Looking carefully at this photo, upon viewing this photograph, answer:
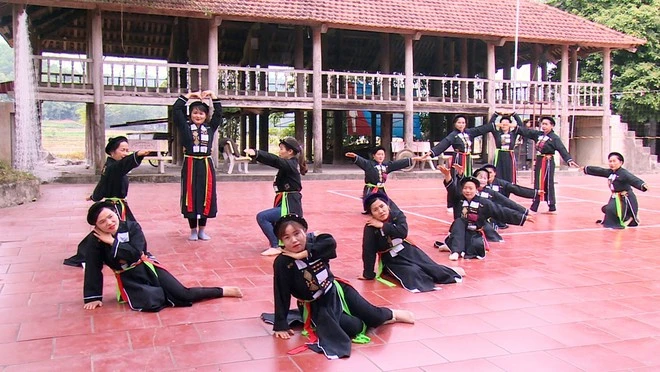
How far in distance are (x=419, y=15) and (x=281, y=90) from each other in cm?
463

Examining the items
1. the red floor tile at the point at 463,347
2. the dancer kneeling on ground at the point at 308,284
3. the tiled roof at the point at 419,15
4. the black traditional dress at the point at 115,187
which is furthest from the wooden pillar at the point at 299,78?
the red floor tile at the point at 463,347

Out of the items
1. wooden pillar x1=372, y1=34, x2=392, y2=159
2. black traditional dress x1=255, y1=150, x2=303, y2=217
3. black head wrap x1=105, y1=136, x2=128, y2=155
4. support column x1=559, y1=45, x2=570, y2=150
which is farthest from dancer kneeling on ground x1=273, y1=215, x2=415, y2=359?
support column x1=559, y1=45, x2=570, y2=150

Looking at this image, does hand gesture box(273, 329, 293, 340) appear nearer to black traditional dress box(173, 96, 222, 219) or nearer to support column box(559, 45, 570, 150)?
black traditional dress box(173, 96, 222, 219)

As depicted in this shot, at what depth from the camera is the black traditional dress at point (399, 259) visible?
4.91 metres

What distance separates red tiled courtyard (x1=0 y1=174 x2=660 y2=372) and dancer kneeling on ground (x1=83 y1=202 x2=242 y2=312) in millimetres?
89

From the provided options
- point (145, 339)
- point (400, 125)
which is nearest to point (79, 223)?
point (145, 339)

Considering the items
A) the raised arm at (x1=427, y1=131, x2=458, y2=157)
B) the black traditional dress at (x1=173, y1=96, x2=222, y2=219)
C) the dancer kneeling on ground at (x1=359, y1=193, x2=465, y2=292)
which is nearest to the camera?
the dancer kneeling on ground at (x1=359, y1=193, x2=465, y2=292)

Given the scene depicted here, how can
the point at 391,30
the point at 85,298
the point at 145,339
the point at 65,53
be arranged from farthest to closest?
the point at 65,53, the point at 391,30, the point at 85,298, the point at 145,339

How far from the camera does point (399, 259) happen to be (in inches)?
198

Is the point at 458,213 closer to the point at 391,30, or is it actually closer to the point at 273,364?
the point at 273,364

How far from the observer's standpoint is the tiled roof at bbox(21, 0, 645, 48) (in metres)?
14.7

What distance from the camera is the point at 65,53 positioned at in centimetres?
2078

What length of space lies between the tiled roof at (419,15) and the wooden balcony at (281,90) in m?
1.38

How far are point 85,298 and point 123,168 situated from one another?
4.67 feet
